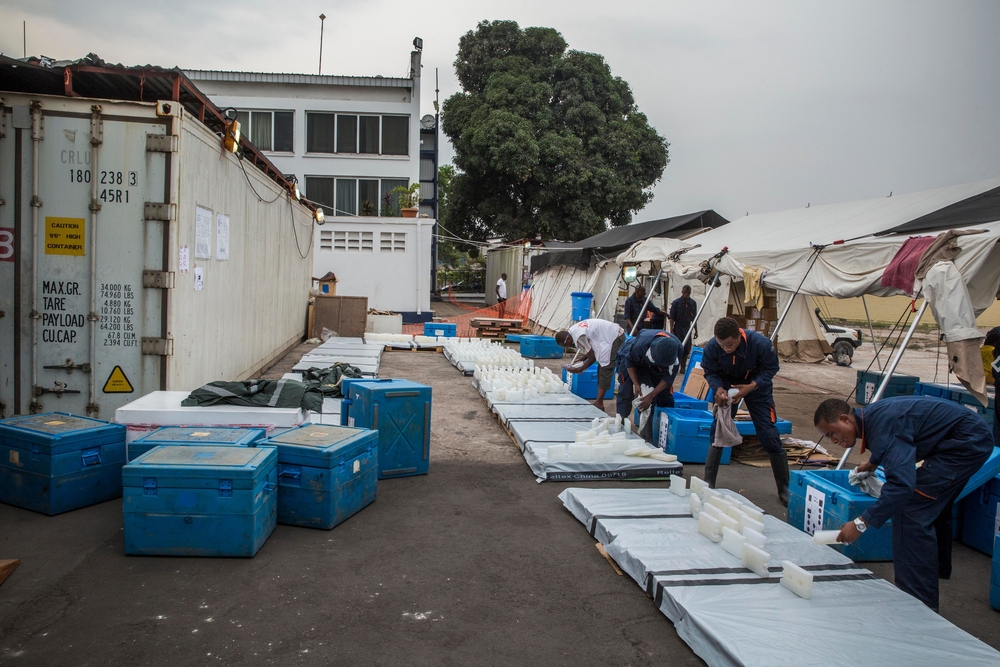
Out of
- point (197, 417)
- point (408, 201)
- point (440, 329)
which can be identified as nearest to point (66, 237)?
point (197, 417)

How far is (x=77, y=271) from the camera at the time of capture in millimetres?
6930

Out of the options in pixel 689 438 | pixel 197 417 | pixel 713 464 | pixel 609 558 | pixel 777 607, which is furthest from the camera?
pixel 689 438

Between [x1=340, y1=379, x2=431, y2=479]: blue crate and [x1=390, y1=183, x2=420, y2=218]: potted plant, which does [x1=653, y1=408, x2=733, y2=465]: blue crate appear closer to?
[x1=340, y1=379, x2=431, y2=479]: blue crate

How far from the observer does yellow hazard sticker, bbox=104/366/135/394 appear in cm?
703

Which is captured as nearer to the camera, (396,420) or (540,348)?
(396,420)

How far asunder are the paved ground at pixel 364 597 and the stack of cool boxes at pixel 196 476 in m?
0.14

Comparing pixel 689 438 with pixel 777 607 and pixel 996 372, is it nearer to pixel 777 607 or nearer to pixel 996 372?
pixel 996 372

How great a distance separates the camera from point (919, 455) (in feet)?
13.7

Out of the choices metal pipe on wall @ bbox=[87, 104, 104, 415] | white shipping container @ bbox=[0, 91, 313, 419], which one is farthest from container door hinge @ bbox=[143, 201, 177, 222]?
metal pipe on wall @ bbox=[87, 104, 104, 415]

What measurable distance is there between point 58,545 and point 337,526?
6.17 feet

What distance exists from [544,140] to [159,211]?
82.2 feet

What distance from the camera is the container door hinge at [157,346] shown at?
7051mm

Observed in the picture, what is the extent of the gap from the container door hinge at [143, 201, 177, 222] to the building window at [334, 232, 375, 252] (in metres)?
16.4

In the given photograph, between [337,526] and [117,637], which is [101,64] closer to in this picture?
[337,526]
